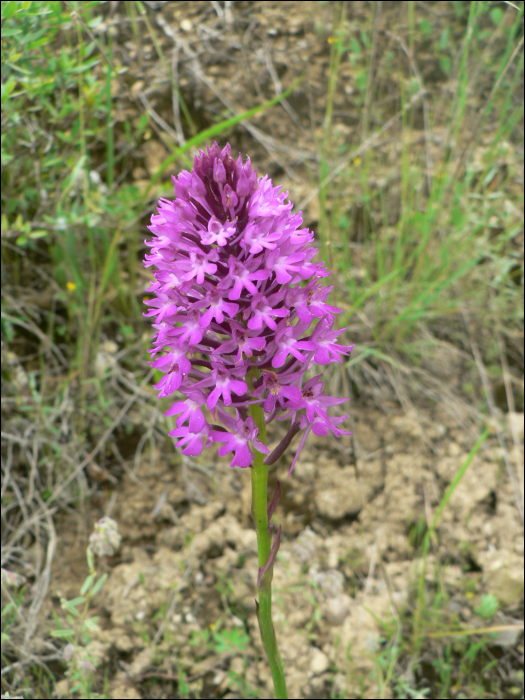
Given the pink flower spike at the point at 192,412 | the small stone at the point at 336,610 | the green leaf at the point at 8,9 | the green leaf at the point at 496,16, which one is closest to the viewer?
the pink flower spike at the point at 192,412

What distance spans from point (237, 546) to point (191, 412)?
64.3 inches

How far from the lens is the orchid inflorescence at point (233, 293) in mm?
1441

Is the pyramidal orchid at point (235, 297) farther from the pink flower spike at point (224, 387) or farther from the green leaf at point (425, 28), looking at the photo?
the green leaf at point (425, 28)

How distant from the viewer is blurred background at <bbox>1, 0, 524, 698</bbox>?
103 inches

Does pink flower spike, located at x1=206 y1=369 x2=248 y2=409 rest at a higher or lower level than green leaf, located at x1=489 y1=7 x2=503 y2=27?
lower

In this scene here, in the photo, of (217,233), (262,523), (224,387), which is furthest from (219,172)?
(262,523)

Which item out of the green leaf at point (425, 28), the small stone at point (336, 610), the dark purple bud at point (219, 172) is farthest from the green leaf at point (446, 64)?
the small stone at point (336, 610)

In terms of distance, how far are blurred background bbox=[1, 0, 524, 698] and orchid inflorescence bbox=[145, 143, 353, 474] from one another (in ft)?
3.27

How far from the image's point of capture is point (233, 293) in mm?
1396

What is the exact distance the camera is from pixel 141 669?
2559 mm

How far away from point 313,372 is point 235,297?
2159mm

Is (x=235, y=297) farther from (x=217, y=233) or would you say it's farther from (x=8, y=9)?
(x=8, y=9)

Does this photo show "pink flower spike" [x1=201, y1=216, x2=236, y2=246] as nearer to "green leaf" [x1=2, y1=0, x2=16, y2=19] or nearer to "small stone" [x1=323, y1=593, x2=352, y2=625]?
"green leaf" [x1=2, y1=0, x2=16, y2=19]

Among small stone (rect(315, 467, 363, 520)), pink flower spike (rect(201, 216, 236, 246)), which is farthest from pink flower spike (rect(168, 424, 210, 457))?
small stone (rect(315, 467, 363, 520))
